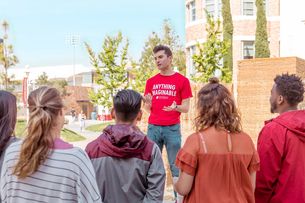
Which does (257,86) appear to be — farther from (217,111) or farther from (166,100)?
(217,111)

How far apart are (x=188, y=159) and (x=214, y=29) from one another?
23242 mm

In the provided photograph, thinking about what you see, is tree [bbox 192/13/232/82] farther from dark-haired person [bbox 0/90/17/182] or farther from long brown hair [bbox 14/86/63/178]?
long brown hair [bbox 14/86/63/178]

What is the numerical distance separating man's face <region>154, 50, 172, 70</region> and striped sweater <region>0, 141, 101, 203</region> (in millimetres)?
3066

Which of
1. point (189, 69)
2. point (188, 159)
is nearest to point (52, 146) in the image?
point (188, 159)

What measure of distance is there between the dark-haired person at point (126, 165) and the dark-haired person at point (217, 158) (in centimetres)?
21

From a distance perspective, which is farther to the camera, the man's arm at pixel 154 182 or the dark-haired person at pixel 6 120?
the man's arm at pixel 154 182

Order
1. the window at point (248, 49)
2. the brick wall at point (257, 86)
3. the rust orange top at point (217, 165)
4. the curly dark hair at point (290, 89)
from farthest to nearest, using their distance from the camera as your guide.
A: the window at point (248, 49) < the brick wall at point (257, 86) < the curly dark hair at point (290, 89) < the rust orange top at point (217, 165)

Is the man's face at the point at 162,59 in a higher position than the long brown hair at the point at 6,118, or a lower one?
higher

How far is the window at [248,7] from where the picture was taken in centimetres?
2997

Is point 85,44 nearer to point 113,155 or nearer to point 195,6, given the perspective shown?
point 195,6

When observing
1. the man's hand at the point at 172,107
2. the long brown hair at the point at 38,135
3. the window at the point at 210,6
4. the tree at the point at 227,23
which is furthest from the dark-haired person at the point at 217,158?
the window at the point at 210,6

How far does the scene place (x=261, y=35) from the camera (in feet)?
88.6

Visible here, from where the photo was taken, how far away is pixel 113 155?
326 centimetres

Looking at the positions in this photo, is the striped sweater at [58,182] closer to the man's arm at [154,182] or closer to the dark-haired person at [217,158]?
the man's arm at [154,182]
